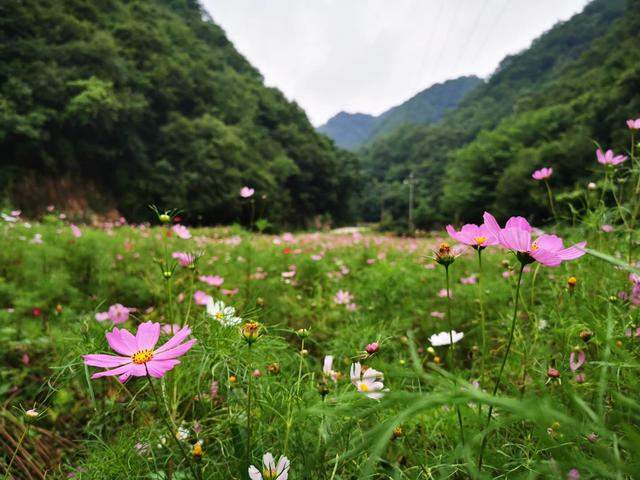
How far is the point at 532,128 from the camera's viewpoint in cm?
1888

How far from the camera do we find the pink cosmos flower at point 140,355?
0.38 m

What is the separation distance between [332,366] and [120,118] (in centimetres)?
1420

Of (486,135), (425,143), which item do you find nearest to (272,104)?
(486,135)

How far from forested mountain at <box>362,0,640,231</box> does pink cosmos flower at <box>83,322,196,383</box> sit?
4.55 ft

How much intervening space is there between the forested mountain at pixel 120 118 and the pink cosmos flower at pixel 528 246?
38.5ft

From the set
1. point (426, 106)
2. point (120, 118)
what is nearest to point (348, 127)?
point (426, 106)

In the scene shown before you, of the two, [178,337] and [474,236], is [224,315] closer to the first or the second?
[178,337]

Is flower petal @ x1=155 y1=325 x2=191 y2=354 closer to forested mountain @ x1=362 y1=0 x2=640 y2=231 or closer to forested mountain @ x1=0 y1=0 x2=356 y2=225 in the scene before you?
forested mountain @ x1=362 y1=0 x2=640 y2=231

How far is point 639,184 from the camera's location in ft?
3.05

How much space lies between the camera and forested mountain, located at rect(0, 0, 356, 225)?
1051 centimetres

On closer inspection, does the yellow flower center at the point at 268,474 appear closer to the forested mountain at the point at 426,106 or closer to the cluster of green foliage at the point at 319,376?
the cluster of green foliage at the point at 319,376

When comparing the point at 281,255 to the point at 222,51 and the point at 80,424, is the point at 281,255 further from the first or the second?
the point at 222,51

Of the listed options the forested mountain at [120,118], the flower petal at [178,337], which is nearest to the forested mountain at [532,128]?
the flower petal at [178,337]

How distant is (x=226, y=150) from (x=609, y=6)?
46.6 metres
